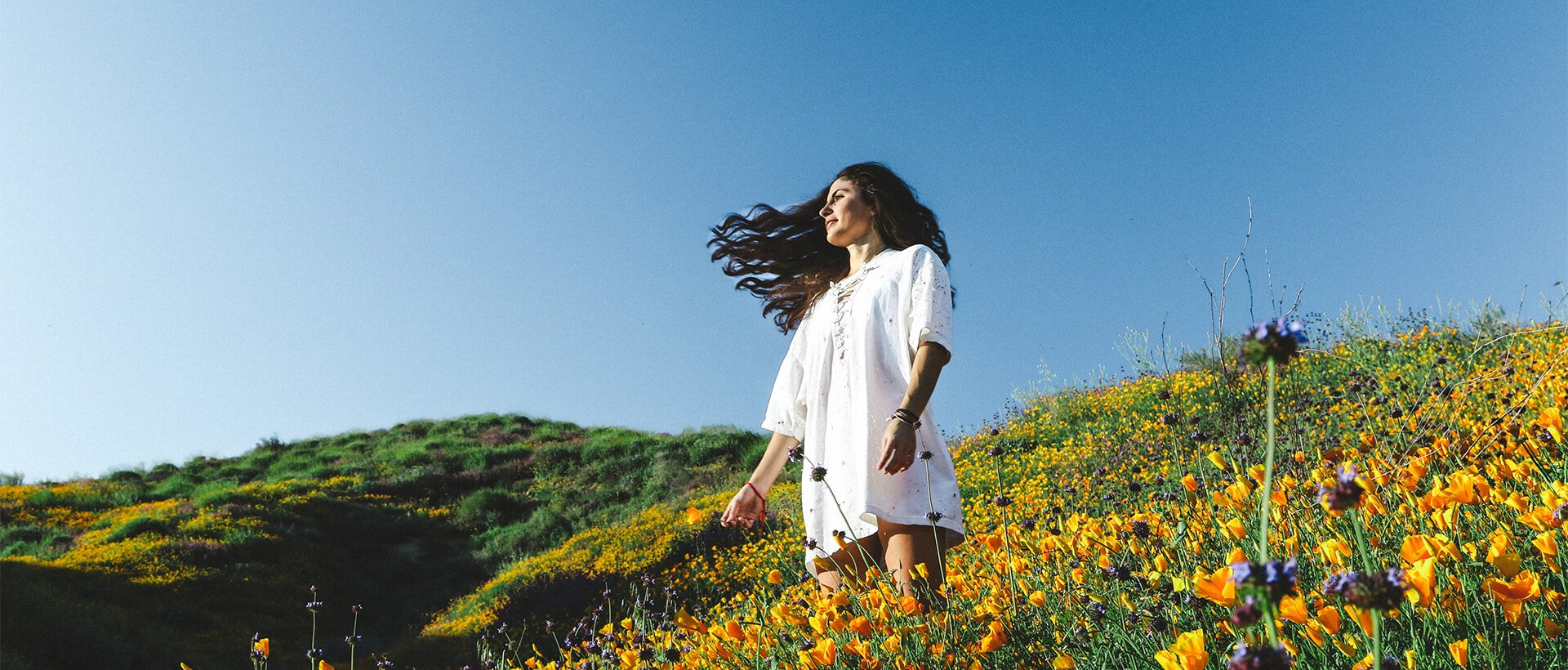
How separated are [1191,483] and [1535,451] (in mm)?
1657

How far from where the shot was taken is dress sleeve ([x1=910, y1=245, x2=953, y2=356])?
107 inches

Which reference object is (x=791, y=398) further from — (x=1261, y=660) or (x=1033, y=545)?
(x=1261, y=660)

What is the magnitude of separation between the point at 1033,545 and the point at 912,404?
0.53m

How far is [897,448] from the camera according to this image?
2.56 meters

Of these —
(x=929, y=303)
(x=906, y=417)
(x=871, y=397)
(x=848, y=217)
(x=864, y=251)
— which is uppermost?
(x=848, y=217)

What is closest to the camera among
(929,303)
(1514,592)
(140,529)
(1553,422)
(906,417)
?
(1514,592)

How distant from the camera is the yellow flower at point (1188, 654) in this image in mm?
1123

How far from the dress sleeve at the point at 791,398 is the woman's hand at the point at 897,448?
79cm

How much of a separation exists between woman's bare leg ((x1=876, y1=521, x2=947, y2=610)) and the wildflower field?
0.18 feet

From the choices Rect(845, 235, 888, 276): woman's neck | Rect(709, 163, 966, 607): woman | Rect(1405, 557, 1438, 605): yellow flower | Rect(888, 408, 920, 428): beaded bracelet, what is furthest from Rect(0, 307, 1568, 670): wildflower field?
Rect(845, 235, 888, 276): woman's neck

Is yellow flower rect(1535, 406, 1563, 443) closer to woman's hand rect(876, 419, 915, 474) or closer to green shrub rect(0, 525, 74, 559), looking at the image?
woman's hand rect(876, 419, 915, 474)

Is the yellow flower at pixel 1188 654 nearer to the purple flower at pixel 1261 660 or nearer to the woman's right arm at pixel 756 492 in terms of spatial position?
the purple flower at pixel 1261 660

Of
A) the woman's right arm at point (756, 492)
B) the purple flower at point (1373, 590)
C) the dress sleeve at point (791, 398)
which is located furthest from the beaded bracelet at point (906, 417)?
the purple flower at point (1373, 590)

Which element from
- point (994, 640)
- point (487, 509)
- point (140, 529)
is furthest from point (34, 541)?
point (994, 640)
